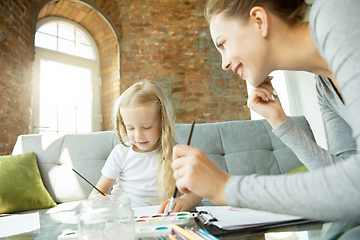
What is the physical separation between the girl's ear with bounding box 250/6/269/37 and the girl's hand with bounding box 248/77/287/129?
0.94 ft

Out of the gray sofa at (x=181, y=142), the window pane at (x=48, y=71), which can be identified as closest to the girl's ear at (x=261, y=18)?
the gray sofa at (x=181, y=142)

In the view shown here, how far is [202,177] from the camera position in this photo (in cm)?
47

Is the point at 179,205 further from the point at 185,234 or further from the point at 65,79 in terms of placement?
the point at 65,79

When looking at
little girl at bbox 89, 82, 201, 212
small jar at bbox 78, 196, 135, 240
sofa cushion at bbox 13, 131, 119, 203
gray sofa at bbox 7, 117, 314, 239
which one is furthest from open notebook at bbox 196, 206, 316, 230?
sofa cushion at bbox 13, 131, 119, 203

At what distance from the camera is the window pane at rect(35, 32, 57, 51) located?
352cm

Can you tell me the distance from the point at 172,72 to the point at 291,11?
3029 millimetres

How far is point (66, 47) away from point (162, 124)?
3150 millimetres

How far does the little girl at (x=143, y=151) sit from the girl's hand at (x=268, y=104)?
21.1 inches

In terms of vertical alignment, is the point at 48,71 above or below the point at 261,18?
above

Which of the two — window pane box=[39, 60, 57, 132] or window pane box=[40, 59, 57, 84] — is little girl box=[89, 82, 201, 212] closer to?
window pane box=[39, 60, 57, 132]

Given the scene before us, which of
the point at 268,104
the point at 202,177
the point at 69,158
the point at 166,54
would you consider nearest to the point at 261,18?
the point at 268,104

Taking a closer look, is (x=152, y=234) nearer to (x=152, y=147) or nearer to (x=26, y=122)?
(x=152, y=147)

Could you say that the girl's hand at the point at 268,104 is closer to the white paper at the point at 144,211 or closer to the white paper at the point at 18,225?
the white paper at the point at 144,211

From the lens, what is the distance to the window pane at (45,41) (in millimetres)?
3517
